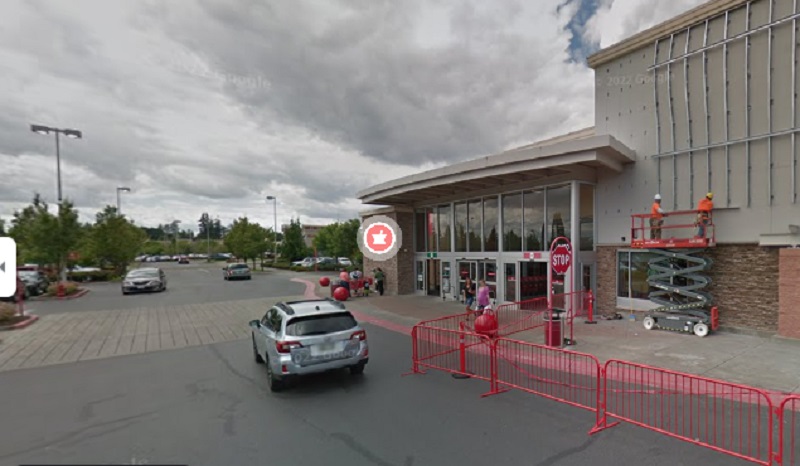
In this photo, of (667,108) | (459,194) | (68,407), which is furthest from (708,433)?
(459,194)

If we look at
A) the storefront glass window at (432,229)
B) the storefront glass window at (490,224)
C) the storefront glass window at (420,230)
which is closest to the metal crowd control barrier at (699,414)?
the storefront glass window at (490,224)

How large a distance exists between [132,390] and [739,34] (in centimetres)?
1648

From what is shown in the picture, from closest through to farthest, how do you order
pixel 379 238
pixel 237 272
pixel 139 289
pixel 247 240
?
pixel 379 238 → pixel 139 289 → pixel 237 272 → pixel 247 240

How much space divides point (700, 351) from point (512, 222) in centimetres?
740

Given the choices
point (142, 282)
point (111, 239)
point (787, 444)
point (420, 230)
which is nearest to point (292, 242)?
point (111, 239)

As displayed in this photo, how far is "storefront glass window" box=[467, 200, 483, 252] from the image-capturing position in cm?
1606

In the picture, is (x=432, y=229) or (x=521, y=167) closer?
(x=521, y=167)

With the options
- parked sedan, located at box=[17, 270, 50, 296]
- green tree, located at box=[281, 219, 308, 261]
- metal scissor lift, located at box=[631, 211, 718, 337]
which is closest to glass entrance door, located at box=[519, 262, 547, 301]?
metal scissor lift, located at box=[631, 211, 718, 337]

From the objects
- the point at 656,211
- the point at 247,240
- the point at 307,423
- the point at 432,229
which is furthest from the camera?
the point at 247,240

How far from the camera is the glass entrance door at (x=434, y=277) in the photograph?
60.2ft

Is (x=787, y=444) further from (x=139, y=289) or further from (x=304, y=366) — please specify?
(x=139, y=289)

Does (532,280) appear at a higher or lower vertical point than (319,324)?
lower

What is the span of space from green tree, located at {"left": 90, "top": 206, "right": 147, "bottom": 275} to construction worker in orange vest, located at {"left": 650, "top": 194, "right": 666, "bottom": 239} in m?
36.7

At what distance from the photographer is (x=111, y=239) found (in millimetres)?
30422
